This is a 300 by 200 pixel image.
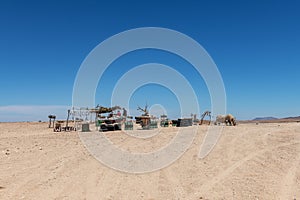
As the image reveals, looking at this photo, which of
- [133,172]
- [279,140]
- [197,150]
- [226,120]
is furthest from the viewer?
[226,120]

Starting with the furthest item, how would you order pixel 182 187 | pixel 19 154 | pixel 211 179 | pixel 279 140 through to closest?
pixel 279 140, pixel 19 154, pixel 211 179, pixel 182 187

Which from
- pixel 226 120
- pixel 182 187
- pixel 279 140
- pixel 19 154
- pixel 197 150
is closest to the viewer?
pixel 182 187

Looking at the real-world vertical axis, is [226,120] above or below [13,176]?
above

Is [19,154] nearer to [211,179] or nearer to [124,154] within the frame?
[124,154]

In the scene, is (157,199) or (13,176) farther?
(13,176)

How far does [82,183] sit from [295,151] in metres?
10.4

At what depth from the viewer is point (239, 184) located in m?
8.22

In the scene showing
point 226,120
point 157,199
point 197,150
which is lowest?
point 157,199

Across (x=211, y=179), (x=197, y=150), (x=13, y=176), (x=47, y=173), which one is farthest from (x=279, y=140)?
(x=13, y=176)

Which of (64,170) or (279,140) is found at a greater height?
(279,140)

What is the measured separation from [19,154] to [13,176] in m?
4.54

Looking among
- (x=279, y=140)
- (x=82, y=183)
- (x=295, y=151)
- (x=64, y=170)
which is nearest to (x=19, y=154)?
(x=64, y=170)

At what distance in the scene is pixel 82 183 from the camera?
26.8 ft

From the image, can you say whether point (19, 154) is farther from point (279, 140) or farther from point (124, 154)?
point (279, 140)
